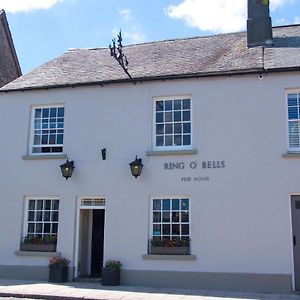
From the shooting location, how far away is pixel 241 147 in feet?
44.3

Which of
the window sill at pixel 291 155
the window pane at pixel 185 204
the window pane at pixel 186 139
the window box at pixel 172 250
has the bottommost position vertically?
the window box at pixel 172 250

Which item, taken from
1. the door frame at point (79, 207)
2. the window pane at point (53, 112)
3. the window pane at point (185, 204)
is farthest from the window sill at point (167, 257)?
the window pane at point (53, 112)

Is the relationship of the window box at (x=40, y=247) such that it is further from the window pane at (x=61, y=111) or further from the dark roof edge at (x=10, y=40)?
the dark roof edge at (x=10, y=40)

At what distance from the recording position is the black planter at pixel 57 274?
14.0 metres

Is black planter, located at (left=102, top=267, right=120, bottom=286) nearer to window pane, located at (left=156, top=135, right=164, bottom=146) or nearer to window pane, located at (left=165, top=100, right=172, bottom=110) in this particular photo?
window pane, located at (left=156, top=135, right=164, bottom=146)

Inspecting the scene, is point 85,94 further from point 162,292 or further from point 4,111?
point 162,292

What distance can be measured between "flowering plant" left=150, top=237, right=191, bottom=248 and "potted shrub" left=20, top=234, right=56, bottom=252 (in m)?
3.29

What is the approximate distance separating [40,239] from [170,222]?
4.30 m

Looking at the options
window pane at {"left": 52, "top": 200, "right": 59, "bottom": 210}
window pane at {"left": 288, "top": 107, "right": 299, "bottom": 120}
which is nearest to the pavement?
window pane at {"left": 52, "top": 200, "right": 59, "bottom": 210}

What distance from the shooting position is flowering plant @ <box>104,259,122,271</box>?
13559 millimetres

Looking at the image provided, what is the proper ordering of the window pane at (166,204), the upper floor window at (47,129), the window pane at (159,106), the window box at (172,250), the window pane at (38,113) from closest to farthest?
the window box at (172,250) → the window pane at (166,204) → the window pane at (159,106) → the upper floor window at (47,129) → the window pane at (38,113)

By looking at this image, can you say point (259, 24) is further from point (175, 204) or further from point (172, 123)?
point (175, 204)

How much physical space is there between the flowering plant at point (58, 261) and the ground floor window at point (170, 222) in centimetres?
270

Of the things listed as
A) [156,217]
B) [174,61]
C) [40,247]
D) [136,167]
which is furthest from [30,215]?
[174,61]
